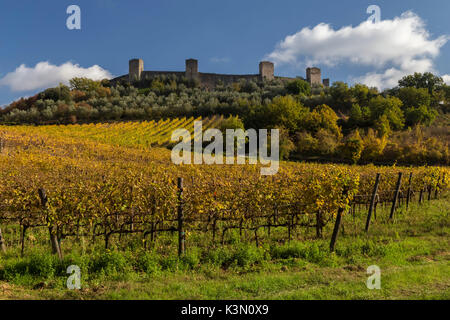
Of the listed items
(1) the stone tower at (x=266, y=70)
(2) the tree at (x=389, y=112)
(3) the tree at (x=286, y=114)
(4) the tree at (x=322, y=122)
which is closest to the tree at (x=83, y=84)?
(1) the stone tower at (x=266, y=70)

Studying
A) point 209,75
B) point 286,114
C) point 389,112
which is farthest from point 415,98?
point 209,75

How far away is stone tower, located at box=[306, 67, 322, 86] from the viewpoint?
81812 millimetres

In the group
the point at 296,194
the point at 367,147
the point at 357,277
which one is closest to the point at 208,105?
the point at 367,147

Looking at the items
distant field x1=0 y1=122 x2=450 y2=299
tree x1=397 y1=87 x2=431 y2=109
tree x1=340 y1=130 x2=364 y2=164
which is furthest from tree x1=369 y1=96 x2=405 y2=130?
distant field x1=0 y1=122 x2=450 y2=299

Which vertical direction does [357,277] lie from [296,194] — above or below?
below

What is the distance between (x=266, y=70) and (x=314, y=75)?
1314 centimetres

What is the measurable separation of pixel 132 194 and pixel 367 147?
3357cm

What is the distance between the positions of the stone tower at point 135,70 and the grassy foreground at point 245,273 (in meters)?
82.4

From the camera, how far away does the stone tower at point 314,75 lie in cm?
8181

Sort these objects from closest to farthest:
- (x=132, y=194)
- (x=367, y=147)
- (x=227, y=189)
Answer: (x=132, y=194) → (x=227, y=189) → (x=367, y=147)

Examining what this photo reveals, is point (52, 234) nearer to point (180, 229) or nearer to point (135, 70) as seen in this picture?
point (180, 229)

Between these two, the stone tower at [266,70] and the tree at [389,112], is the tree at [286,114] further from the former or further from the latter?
the stone tower at [266,70]
